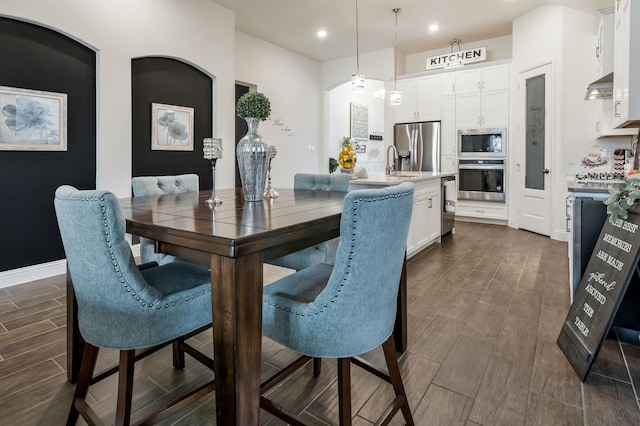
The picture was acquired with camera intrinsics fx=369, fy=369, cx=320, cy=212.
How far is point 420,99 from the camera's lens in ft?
21.9

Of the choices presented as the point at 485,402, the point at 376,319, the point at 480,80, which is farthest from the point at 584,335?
the point at 480,80

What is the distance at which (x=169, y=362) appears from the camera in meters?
1.96

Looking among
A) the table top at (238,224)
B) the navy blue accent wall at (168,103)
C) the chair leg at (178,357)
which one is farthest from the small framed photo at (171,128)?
the chair leg at (178,357)

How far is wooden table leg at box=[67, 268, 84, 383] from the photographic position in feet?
5.48

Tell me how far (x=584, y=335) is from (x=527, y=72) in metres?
4.65

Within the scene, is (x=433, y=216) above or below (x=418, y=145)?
below

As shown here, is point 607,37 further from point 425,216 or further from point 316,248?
point 316,248

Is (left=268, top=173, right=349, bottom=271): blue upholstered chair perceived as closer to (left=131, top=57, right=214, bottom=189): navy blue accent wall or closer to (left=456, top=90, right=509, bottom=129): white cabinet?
(left=131, top=57, right=214, bottom=189): navy blue accent wall

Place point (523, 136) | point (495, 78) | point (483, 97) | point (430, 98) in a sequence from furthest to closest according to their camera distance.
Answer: point (430, 98) → point (483, 97) → point (495, 78) → point (523, 136)

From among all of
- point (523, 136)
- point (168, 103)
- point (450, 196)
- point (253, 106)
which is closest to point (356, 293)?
point (253, 106)

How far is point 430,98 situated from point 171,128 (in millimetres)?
4453

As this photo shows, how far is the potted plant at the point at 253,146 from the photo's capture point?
5.95ft

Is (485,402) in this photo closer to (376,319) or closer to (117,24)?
(376,319)

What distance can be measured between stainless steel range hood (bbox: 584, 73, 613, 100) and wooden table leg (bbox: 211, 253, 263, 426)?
355 cm
